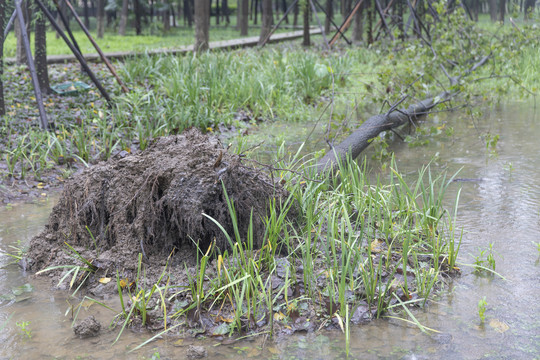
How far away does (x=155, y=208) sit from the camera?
3.49 metres

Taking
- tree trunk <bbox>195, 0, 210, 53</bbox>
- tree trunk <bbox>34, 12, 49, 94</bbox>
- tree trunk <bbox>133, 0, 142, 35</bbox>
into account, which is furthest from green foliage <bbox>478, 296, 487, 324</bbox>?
tree trunk <bbox>133, 0, 142, 35</bbox>

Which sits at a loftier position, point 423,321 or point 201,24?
point 201,24

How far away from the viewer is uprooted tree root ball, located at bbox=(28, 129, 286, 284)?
11.2ft

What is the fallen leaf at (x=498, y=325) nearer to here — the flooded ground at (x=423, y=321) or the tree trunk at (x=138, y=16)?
the flooded ground at (x=423, y=321)

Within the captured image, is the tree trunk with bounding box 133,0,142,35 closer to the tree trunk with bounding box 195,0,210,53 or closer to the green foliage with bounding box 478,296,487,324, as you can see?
the tree trunk with bounding box 195,0,210,53

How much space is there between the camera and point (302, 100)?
9398mm

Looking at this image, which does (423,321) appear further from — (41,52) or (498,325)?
(41,52)

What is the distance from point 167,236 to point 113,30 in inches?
1031

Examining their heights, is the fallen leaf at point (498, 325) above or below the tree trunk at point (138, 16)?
below

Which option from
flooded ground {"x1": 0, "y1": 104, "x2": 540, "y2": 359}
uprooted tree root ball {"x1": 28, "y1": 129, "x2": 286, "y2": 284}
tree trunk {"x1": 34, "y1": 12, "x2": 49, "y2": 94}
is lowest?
flooded ground {"x1": 0, "y1": 104, "x2": 540, "y2": 359}

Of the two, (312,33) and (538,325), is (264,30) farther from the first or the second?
(538,325)

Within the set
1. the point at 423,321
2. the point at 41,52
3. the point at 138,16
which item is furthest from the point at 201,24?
the point at 138,16

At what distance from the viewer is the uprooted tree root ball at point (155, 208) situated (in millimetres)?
3424

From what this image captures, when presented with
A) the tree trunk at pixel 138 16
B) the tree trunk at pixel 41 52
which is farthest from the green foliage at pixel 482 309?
the tree trunk at pixel 138 16
